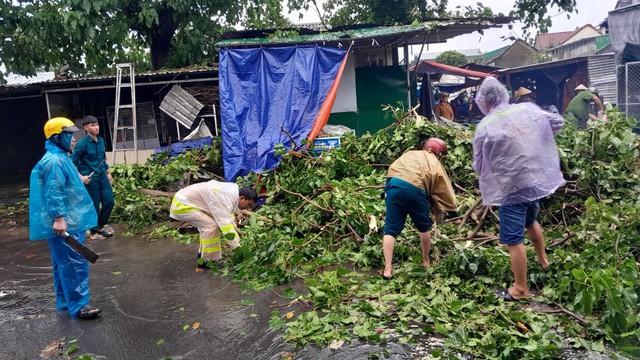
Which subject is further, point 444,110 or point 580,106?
point 444,110

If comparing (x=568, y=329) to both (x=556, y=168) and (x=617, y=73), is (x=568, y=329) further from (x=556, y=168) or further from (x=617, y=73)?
(x=617, y=73)

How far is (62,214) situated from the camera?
424 cm

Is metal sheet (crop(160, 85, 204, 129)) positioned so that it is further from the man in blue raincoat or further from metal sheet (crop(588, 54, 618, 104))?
metal sheet (crop(588, 54, 618, 104))

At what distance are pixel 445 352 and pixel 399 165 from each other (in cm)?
196

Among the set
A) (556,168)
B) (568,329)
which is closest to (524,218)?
(556,168)

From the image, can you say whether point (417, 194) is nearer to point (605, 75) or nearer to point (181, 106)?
point (181, 106)

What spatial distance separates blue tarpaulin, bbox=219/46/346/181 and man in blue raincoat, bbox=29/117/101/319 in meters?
4.83

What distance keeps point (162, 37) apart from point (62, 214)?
36.7 feet

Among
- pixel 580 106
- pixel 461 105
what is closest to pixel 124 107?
pixel 580 106

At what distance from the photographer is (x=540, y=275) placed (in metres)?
4.34

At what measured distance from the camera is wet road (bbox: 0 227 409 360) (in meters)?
3.84

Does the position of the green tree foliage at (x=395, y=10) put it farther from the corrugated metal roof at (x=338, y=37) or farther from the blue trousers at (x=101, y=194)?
the blue trousers at (x=101, y=194)

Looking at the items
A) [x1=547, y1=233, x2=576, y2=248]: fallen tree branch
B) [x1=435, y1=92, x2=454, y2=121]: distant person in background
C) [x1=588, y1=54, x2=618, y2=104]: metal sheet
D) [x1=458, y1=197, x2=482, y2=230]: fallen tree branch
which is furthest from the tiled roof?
[x1=547, y1=233, x2=576, y2=248]: fallen tree branch

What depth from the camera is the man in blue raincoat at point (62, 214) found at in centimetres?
427
